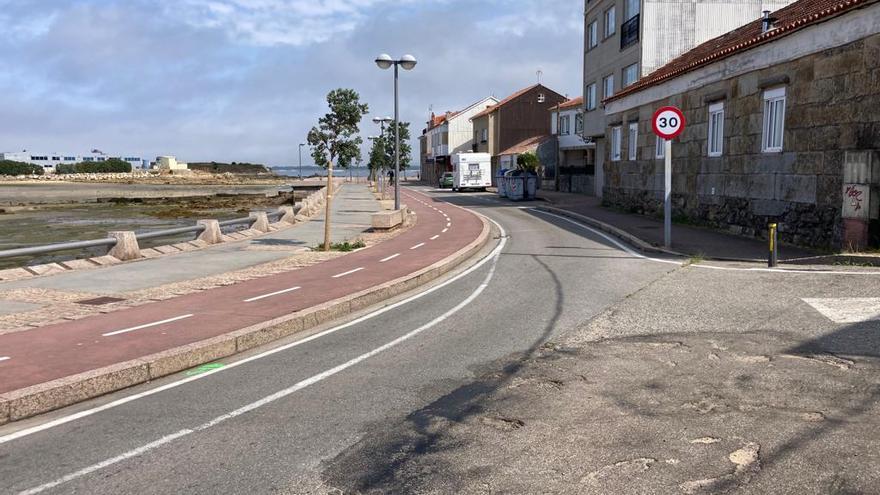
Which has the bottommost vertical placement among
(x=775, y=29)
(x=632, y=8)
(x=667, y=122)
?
(x=667, y=122)

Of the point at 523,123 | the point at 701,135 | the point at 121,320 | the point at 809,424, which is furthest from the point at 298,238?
the point at 523,123

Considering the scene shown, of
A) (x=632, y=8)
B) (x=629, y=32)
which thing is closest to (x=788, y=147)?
(x=629, y=32)

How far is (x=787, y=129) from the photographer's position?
49.4ft

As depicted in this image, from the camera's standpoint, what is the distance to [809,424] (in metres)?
4.81

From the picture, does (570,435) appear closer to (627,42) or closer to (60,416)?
(60,416)

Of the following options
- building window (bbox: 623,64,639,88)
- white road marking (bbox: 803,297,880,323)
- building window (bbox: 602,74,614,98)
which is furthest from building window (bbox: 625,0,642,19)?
white road marking (bbox: 803,297,880,323)

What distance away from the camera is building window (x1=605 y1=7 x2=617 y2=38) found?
33.8 meters

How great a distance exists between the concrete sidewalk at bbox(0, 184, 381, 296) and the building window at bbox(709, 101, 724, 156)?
1128cm

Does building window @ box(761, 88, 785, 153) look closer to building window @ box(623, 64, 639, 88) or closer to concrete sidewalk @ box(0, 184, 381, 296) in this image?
concrete sidewalk @ box(0, 184, 381, 296)

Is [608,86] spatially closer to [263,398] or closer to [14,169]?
[263,398]

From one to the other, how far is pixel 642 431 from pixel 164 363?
4797 mm

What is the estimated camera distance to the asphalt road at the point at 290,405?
435cm

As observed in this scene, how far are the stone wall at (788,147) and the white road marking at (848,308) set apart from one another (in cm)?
489

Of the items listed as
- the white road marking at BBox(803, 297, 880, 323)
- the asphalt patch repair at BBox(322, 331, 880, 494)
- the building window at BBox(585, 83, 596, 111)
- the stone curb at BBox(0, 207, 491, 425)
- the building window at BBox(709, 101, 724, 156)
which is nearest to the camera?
the asphalt patch repair at BBox(322, 331, 880, 494)
